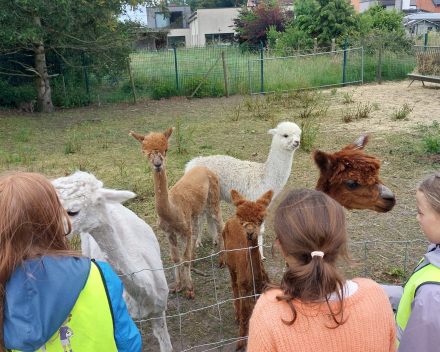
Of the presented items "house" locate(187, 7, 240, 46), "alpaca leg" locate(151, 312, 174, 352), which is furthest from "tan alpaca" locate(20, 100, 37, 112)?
"house" locate(187, 7, 240, 46)

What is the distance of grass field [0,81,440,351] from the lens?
3661 millimetres

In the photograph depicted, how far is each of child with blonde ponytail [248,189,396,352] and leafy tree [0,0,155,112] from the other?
419 inches

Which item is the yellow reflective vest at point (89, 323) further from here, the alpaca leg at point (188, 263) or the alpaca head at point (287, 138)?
the alpaca head at point (287, 138)

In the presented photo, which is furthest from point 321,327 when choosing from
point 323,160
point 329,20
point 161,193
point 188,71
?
point 329,20

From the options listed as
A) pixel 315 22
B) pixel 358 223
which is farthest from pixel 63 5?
pixel 315 22

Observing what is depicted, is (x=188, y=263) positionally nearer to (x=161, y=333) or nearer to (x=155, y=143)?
(x=161, y=333)

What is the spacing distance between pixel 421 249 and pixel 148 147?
3133 mm

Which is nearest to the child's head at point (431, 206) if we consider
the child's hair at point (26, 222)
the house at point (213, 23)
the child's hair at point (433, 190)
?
the child's hair at point (433, 190)

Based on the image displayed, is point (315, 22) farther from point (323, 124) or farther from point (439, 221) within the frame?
point (439, 221)

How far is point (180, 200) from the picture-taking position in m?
3.83

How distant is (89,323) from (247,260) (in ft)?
5.47

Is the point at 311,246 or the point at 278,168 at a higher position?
the point at 311,246

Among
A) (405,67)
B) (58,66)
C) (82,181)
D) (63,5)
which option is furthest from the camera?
(405,67)

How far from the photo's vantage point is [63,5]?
10211 millimetres
